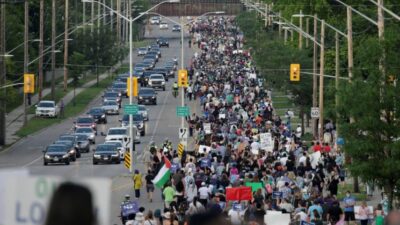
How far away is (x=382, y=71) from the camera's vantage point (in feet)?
123

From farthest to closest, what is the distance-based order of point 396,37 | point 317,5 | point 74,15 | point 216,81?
point 74,15
point 216,81
point 317,5
point 396,37

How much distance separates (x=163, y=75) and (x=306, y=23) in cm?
2493

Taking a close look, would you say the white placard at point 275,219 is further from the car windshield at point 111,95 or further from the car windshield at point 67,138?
the car windshield at point 111,95

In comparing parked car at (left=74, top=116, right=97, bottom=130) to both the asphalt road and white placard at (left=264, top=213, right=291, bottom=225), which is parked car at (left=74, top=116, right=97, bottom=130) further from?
white placard at (left=264, top=213, right=291, bottom=225)

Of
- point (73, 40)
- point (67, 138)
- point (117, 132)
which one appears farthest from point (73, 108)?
point (67, 138)

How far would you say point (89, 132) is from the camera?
74.6 m

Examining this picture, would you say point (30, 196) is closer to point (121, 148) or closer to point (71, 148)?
point (71, 148)

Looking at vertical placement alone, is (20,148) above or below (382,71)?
below

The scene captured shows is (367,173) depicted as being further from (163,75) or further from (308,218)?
(163,75)

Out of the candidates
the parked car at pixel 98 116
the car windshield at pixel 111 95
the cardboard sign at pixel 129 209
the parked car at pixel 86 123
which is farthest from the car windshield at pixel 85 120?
the cardboard sign at pixel 129 209

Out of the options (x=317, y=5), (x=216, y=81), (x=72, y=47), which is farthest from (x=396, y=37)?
(x=72, y=47)

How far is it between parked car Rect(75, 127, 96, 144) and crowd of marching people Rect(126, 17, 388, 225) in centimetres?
501

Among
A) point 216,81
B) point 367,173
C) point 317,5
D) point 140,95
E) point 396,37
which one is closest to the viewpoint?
point 367,173

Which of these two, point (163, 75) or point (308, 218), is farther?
point (163, 75)
